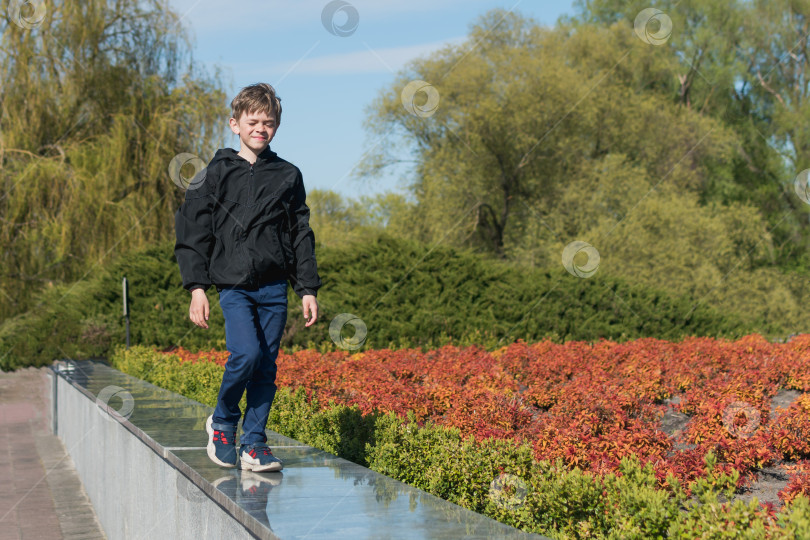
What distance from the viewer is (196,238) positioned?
12.8 ft

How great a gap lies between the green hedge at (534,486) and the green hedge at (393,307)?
835 centimetres

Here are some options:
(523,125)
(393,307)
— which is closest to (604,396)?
(393,307)

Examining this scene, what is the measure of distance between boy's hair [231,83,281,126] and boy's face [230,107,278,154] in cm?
2

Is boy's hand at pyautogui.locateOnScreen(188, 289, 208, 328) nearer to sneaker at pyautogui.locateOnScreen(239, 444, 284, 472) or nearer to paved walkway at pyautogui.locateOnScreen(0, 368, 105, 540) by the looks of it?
sneaker at pyautogui.locateOnScreen(239, 444, 284, 472)

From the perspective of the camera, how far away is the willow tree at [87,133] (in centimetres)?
1669

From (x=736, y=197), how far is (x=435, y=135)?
1160 centimetres

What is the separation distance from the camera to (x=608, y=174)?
2512 cm

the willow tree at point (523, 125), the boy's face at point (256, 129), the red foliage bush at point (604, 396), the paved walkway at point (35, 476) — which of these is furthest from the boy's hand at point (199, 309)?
the willow tree at point (523, 125)

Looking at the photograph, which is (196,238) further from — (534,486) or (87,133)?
(87,133)

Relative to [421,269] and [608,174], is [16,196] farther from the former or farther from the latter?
[608,174]

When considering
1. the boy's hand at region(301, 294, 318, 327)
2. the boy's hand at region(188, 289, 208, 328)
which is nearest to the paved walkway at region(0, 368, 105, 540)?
the boy's hand at region(188, 289, 208, 328)

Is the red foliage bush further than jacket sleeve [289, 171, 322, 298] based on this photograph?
Yes

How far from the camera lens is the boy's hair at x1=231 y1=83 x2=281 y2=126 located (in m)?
3.95

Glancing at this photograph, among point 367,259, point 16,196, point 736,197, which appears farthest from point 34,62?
point 736,197
